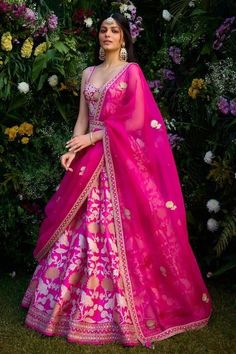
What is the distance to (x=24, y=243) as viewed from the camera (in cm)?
450

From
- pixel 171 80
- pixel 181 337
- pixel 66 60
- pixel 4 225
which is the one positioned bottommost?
pixel 181 337

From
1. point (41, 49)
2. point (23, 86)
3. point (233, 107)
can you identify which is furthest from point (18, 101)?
point (233, 107)

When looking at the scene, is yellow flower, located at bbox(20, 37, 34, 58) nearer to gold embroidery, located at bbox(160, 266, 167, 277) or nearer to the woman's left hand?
the woman's left hand

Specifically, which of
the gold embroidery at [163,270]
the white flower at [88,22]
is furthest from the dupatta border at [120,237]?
the white flower at [88,22]

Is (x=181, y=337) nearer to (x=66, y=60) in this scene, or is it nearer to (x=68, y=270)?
(x=68, y=270)

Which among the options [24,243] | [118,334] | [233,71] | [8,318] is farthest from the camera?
[24,243]

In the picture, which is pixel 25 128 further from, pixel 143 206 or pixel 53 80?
pixel 143 206

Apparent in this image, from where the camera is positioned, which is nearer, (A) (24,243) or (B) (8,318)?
(B) (8,318)

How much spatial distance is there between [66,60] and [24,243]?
1.39 m

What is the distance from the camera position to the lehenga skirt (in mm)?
3148

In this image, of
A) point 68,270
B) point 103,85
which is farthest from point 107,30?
point 68,270

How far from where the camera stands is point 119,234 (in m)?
3.22

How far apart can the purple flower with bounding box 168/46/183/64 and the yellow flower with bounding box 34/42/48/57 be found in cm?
89

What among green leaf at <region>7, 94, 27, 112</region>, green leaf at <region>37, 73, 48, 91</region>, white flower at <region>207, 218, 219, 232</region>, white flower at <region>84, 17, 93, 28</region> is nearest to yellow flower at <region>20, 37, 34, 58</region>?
green leaf at <region>37, 73, 48, 91</region>
